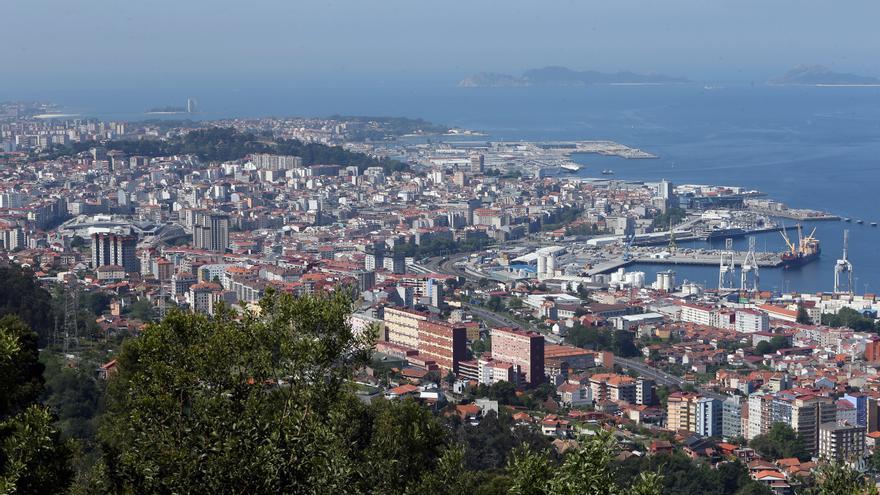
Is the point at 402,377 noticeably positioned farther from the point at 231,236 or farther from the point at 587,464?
the point at 231,236

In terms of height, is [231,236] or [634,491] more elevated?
[634,491]

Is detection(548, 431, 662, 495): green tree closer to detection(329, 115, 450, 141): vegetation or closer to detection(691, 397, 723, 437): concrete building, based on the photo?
detection(691, 397, 723, 437): concrete building

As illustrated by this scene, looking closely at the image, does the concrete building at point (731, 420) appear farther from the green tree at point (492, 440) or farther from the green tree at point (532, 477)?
the green tree at point (532, 477)

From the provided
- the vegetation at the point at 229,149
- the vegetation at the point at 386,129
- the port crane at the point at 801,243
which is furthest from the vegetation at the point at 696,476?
the vegetation at the point at 386,129

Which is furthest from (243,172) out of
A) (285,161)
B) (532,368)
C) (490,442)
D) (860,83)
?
(860,83)

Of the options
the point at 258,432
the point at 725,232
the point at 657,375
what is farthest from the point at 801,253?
the point at 258,432

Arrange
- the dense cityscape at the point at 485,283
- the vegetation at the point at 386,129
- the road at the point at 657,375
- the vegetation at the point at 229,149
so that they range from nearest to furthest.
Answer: the dense cityscape at the point at 485,283 < the road at the point at 657,375 < the vegetation at the point at 229,149 < the vegetation at the point at 386,129
